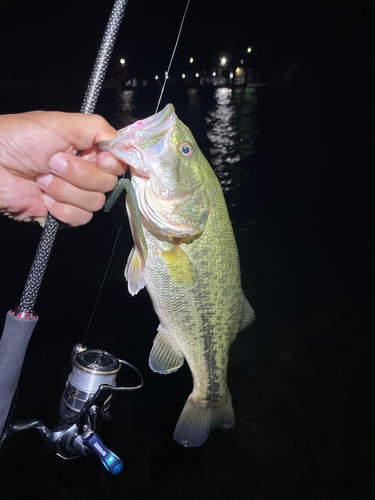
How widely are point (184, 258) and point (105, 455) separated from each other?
104 centimetres

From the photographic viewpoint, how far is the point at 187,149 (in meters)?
1.70

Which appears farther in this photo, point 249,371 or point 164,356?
point 249,371

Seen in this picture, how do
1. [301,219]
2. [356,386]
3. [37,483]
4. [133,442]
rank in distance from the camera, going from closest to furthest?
[37,483] < [133,442] < [356,386] < [301,219]

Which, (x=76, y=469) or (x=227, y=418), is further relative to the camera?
(x=76, y=469)

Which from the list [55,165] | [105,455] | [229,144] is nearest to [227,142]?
[229,144]

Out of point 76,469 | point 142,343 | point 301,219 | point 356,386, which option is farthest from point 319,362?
point 301,219

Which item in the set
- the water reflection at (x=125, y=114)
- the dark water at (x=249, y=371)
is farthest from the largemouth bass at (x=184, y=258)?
the water reflection at (x=125, y=114)

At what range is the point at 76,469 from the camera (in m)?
3.16

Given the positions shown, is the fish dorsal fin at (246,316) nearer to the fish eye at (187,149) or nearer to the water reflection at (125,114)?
the fish eye at (187,149)

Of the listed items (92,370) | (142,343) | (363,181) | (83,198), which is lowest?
(142,343)

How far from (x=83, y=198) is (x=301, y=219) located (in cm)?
796

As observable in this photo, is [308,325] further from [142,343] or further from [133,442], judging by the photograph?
[133,442]

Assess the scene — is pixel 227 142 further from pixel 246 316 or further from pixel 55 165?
pixel 55 165

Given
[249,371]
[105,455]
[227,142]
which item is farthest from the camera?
[227,142]
